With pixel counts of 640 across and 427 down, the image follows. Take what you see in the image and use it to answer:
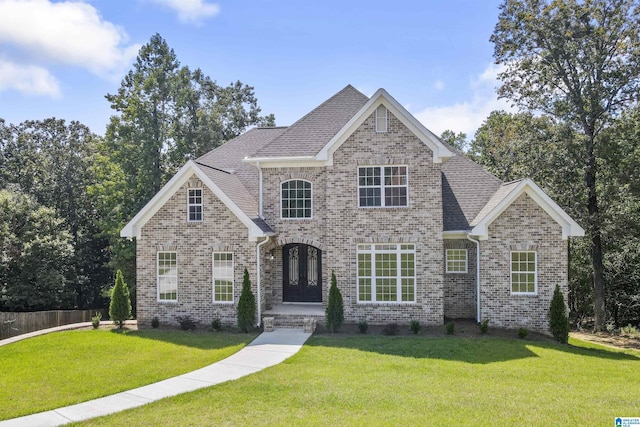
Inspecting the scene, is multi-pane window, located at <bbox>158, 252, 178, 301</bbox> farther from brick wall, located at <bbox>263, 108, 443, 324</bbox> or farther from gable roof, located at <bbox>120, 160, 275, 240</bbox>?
brick wall, located at <bbox>263, 108, 443, 324</bbox>

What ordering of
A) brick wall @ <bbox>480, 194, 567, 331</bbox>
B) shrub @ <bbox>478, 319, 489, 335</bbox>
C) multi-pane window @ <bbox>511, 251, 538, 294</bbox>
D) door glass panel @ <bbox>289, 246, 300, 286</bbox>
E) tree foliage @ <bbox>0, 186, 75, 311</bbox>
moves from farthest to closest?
tree foliage @ <bbox>0, 186, 75, 311</bbox>, door glass panel @ <bbox>289, 246, 300, 286</bbox>, multi-pane window @ <bbox>511, 251, 538, 294</bbox>, brick wall @ <bbox>480, 194, 567, 331</bbox>, shrub @ <bbox>478, 319, 489, 335</bbox>

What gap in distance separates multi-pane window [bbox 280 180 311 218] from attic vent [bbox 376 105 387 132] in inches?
138

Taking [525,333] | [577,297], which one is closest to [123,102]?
[525,333]

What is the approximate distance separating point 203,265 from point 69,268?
61.3ft

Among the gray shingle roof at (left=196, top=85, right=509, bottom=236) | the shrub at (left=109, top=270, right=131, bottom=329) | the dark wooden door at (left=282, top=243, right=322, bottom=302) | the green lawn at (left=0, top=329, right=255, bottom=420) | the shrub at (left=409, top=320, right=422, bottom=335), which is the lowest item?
the green lawn at (left=0, top=329, right=255, bottom=420)

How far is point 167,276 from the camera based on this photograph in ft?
57.2

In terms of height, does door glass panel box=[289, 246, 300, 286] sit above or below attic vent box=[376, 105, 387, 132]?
below

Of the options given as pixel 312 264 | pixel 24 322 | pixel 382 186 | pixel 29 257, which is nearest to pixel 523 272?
pixel 382 186

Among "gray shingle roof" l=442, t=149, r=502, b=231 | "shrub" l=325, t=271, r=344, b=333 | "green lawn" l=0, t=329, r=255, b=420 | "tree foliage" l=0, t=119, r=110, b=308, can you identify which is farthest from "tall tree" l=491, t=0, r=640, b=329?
"tree foliage" l=0, t=119, r=110, b=308

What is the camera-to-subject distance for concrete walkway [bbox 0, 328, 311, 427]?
8359 mm

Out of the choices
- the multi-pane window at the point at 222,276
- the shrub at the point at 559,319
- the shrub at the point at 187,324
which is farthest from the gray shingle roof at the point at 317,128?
the shrub at the point at 559,319

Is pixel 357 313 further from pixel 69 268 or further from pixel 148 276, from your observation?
pixel 69 268

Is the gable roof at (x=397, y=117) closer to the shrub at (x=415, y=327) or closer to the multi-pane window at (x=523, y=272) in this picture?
the multi-pane window at (x=523, y=272)

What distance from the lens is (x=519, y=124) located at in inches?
866
